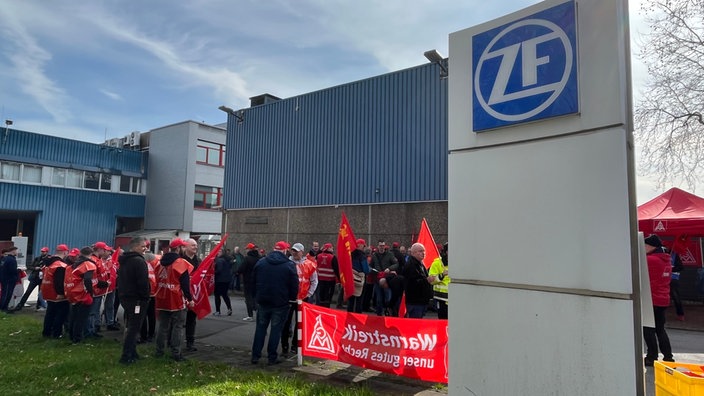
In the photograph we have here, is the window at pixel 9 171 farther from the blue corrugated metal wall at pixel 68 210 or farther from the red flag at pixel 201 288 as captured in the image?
the red flag at pixel 201 288

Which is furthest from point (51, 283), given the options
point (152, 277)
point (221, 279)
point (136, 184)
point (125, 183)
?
point (136, 184)

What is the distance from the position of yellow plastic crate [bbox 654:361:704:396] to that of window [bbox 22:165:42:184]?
34083mm

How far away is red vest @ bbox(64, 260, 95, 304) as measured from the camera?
848cm

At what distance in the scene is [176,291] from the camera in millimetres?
7430

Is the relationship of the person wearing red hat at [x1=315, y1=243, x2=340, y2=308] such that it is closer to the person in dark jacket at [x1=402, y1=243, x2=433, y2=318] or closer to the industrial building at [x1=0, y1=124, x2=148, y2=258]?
the person in dark jacket at [x1=402, y1=243, x2=433, y2=318]

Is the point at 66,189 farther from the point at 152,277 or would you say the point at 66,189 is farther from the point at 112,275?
the point at 152,277

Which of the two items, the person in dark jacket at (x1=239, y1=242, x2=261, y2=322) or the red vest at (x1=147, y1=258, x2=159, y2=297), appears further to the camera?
the person in dark jacket at (x1=239, y1=242, x2=261, y2=322)

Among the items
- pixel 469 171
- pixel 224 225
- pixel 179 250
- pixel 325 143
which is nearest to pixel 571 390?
pixel 469 171

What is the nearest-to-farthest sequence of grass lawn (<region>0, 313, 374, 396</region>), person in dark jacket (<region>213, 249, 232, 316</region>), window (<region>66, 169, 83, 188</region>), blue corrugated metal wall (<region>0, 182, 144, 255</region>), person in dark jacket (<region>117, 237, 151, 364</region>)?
grass lawn (<region>0, 313, 374, 396</region>), person in dark jacket (<region>117, 237, 151, 364</region>), person in dark jacket (<region>213, 249, 232, 316</region>), blue corrugated metal wall (<region>0, 182, 144, 255</region>), window (<region>66, 169, 83, 188</region>)

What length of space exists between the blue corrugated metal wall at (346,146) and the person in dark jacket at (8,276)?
9.81m

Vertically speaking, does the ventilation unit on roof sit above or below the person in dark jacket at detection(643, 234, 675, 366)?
above

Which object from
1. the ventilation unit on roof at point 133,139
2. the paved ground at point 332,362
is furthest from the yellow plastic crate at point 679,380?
the ventilation unit on roof at point 133,139

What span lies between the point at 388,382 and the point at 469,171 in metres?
4.06

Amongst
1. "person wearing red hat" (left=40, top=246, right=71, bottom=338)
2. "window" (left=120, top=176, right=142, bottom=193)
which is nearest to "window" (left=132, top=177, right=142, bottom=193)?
"window" (left=120, top=176, right=142, bottom=193)
